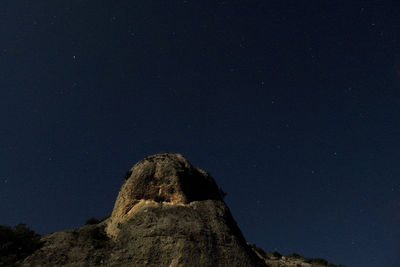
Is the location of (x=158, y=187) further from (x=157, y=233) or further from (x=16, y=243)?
(x=16, y=243)

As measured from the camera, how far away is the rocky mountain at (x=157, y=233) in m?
18.0

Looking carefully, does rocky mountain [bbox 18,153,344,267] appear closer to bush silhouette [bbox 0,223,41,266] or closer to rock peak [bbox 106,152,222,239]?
rock peak [bbox 106,152,222,239]

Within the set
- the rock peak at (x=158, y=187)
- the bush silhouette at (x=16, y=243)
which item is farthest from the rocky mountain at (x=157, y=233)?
the bush silhouette at (x=16, y=243)

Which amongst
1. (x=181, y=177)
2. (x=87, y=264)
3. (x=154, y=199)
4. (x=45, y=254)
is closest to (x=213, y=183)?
(x=181, y=177)

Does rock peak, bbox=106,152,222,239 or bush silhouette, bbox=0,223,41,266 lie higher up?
rock peak, bbox=106,152,222,239

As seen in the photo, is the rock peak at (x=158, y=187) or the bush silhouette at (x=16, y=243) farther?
the rock peak at (x=158, y=187)

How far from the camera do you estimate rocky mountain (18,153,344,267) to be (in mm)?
18031

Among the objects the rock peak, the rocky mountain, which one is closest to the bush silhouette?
the rocky mountain

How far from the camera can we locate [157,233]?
63.5ft

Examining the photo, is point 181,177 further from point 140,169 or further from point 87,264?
point 87,264

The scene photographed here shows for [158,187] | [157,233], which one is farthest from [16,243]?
[158,187]

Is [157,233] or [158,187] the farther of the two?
[158,187]

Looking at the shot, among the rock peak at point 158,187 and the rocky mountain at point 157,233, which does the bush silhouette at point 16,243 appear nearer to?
the rocky mountain at point 157,233

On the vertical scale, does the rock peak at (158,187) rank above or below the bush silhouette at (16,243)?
above
